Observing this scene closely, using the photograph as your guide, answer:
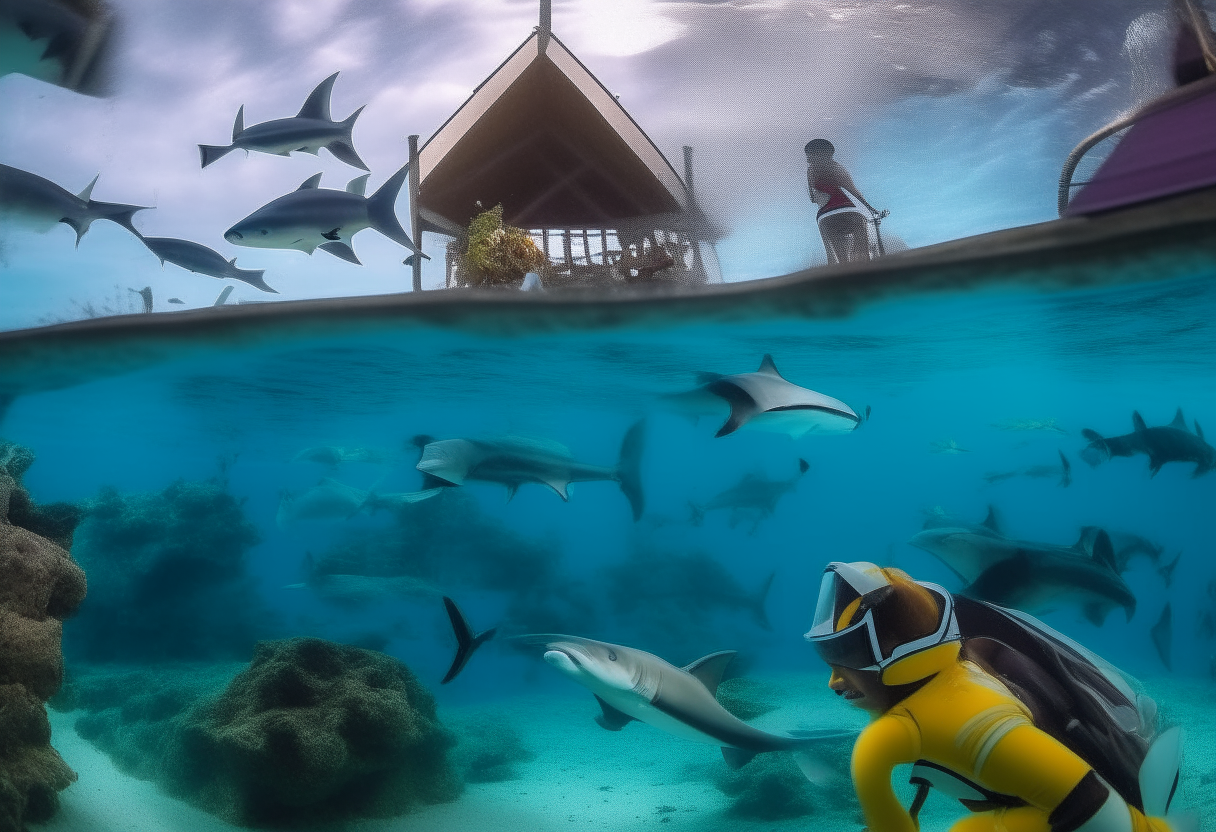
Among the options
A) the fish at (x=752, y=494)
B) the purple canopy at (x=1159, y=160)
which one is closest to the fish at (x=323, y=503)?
the fish at (x=752, y=494)

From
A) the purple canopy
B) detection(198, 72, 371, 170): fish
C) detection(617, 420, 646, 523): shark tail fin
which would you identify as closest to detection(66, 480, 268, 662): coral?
detection(617, 420, 646, 523): shark tail fin

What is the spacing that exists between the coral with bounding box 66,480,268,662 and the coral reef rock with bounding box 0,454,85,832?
955cm

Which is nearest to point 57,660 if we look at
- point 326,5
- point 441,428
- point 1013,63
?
point 326,5

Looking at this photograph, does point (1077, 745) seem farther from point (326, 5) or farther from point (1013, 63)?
point (326, 5)

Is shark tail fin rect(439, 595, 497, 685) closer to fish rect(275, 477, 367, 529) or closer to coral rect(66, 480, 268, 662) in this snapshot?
fish rect(275, 477, 367, 529)

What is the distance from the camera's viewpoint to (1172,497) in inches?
2579

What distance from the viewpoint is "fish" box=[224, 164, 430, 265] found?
17.7 ft

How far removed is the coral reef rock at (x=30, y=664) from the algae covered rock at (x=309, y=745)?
1.12 metres

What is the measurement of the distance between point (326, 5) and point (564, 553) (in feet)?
47.0

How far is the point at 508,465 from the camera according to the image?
672 cm

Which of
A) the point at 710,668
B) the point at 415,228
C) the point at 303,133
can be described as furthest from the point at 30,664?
the point at 710,668

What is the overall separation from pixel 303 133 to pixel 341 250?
1.05 metres

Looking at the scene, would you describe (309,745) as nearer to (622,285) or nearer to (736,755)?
(736,755)

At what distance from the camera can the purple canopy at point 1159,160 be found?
402 centimetres
